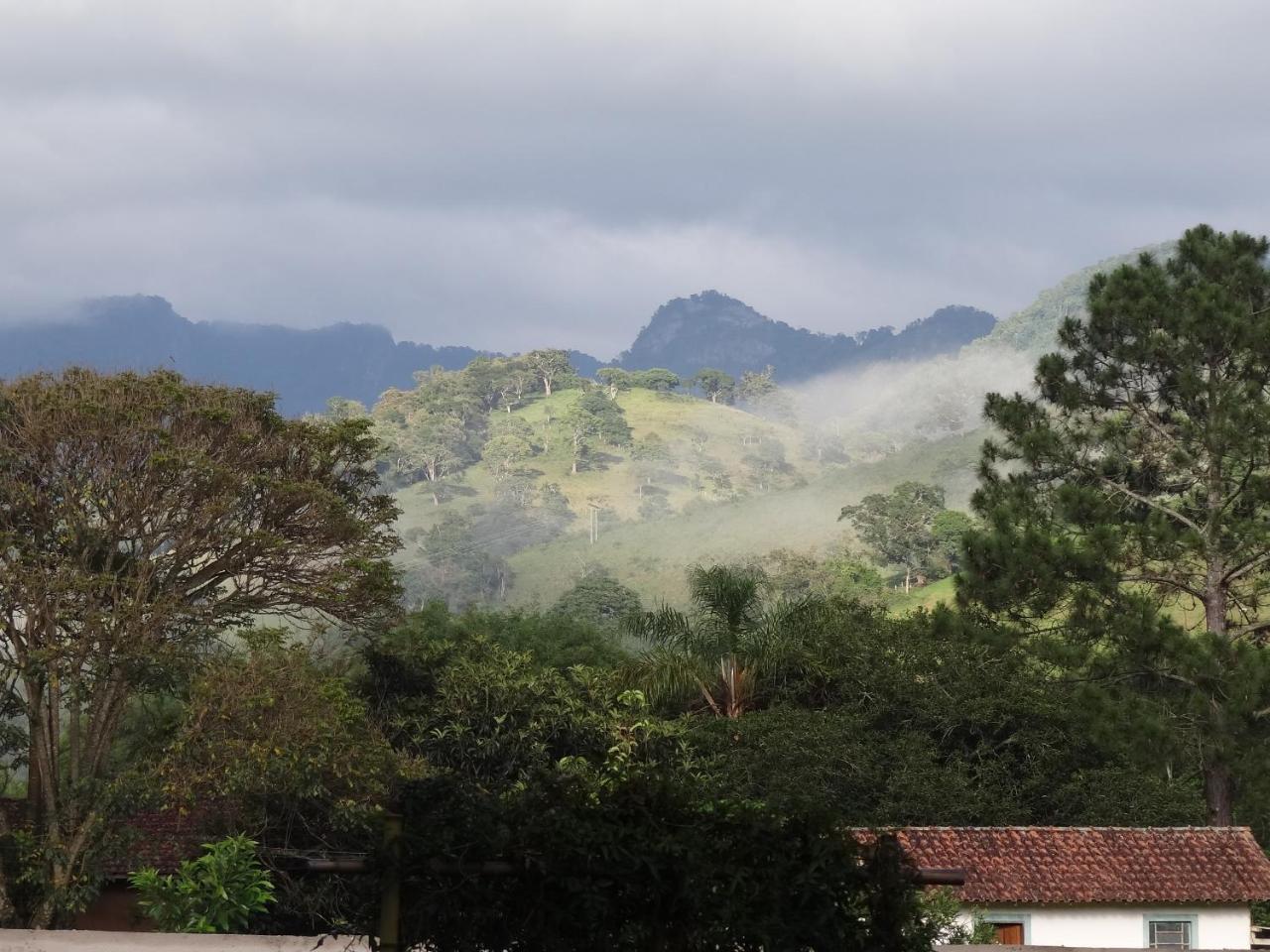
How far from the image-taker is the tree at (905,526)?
10925cm

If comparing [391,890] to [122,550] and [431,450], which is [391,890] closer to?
[122,550]

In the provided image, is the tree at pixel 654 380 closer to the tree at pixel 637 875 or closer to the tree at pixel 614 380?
the tree at pixel 614 380

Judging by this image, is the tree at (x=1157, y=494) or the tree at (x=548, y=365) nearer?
the tree at (x=1157, y=494)

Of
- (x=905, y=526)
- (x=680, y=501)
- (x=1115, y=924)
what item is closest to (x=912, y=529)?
(x=905, y=526)

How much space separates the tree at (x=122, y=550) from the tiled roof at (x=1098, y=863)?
34.8 ft

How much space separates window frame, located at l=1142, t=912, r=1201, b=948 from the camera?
24.4m

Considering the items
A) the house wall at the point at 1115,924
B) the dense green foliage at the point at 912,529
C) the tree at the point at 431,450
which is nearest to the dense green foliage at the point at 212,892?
the house wall at the point at 1115,924

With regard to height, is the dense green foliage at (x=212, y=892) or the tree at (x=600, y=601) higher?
the tree at (x=600, y=601)

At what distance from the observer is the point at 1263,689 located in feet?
97.3

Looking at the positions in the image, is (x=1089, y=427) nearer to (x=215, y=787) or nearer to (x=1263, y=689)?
(x=1263, y=689)

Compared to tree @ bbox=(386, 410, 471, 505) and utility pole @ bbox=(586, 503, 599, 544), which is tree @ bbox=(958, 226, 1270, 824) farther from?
tree @ bbox=(386, 410, 471, 505)

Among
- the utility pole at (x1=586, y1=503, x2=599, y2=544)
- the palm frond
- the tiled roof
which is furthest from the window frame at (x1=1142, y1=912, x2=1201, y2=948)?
the utility pole at (x1=586, y1=503, x2=599, y2=544)

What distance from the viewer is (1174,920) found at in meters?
24.6

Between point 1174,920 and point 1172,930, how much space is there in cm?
15
